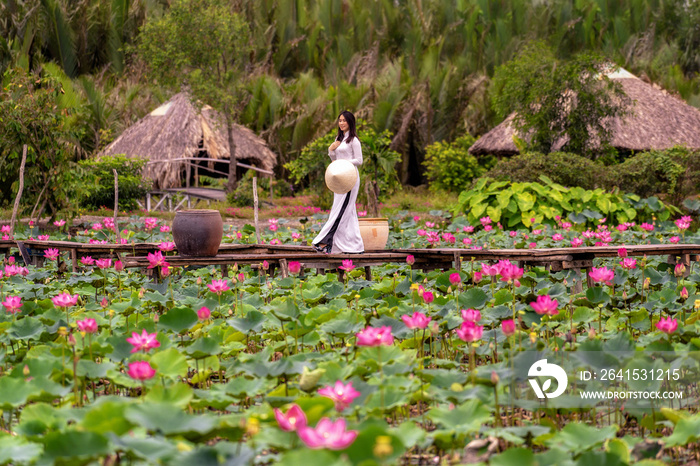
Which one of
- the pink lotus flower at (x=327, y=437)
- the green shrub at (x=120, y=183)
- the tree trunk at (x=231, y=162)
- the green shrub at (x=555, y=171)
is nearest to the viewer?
the pink lotus flower at (x=327, y=437)

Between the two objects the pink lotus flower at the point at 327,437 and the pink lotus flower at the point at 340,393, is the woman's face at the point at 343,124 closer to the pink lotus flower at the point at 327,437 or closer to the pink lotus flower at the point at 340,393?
the pink lotus flower at the point at 340,393

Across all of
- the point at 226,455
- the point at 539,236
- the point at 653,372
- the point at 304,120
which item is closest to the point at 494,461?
the point at 226,455

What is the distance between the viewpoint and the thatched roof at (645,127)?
58.7 ft

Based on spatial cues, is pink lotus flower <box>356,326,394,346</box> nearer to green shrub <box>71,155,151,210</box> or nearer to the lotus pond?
the lotus pond

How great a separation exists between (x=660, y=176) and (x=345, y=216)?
777cm

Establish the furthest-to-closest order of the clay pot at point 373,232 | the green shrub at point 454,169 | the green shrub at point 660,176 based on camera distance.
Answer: the green shrub at point 454,169 → the green shrub at point 660,176 → the clay pot at point 373,232

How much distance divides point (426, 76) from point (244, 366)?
72.4 ft

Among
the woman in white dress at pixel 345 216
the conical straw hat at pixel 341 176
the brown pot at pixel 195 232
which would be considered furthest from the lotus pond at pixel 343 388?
the conical straw hat at pixel 341 176

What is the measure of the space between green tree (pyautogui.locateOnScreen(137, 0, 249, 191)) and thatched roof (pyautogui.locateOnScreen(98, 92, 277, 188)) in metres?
0.84

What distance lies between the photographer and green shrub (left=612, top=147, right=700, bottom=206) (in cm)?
1230

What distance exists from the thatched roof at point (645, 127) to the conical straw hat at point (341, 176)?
1192 centimetres

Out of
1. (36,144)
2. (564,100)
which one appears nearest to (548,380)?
(36,144)

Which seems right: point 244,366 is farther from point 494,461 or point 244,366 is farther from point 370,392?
point 494,461

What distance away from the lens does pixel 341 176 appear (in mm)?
6637
